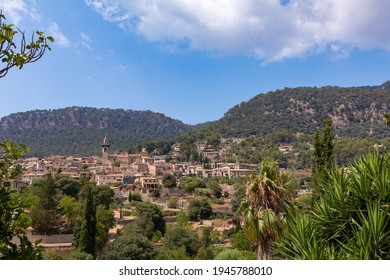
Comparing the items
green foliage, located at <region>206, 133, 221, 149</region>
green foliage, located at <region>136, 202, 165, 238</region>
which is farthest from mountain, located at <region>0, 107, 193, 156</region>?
green foliage, located at <region>136, 202, 165, 238</region>

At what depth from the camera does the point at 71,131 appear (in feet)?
573

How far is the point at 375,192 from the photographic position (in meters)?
4.20

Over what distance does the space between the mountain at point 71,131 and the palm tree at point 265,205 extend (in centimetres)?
13933

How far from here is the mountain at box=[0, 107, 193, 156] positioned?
15350cm

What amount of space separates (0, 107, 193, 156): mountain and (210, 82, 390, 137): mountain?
144ft

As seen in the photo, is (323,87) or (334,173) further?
(323,87)

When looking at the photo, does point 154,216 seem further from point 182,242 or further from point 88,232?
point 88,232

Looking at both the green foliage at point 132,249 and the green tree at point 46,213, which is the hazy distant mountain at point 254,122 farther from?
the green foliage at point 132,249

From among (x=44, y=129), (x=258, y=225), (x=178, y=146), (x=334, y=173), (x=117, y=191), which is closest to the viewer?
(x=334, y=173)

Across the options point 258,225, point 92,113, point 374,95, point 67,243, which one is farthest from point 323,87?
point 258,225

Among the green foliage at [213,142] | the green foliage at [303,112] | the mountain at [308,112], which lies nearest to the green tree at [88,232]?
the green foliage at [213,142]

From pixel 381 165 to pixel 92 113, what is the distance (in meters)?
201
